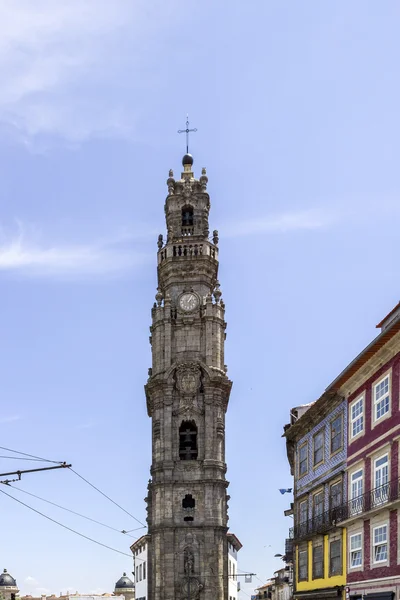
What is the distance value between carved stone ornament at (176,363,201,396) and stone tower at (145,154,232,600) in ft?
0.26

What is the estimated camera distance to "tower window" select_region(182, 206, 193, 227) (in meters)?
74.6

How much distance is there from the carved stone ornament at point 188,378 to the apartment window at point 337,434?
32972 millimetres

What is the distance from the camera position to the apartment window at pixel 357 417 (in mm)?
31406

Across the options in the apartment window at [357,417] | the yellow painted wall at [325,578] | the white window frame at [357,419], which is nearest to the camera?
the white window frame at [357,419]

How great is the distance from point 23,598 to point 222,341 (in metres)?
119

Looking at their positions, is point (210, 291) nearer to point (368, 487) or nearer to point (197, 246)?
point (197, 246)

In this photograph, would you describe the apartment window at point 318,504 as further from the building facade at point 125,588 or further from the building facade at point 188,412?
the building facade at point 125,588

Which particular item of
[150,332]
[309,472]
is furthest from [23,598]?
[309,472]

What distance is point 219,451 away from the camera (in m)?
66.8

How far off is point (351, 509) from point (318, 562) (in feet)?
19.0

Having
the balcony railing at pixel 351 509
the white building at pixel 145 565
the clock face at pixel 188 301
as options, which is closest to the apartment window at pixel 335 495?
the balcony railing at pixel 351 509

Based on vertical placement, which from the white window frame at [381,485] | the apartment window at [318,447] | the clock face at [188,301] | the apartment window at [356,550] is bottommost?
the apartment window at [356,550]

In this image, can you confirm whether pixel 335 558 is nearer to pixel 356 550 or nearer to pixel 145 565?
pixel 356 550

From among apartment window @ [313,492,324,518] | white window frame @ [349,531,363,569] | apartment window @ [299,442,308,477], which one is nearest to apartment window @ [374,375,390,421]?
white window frame @ [349,531,363,569]
